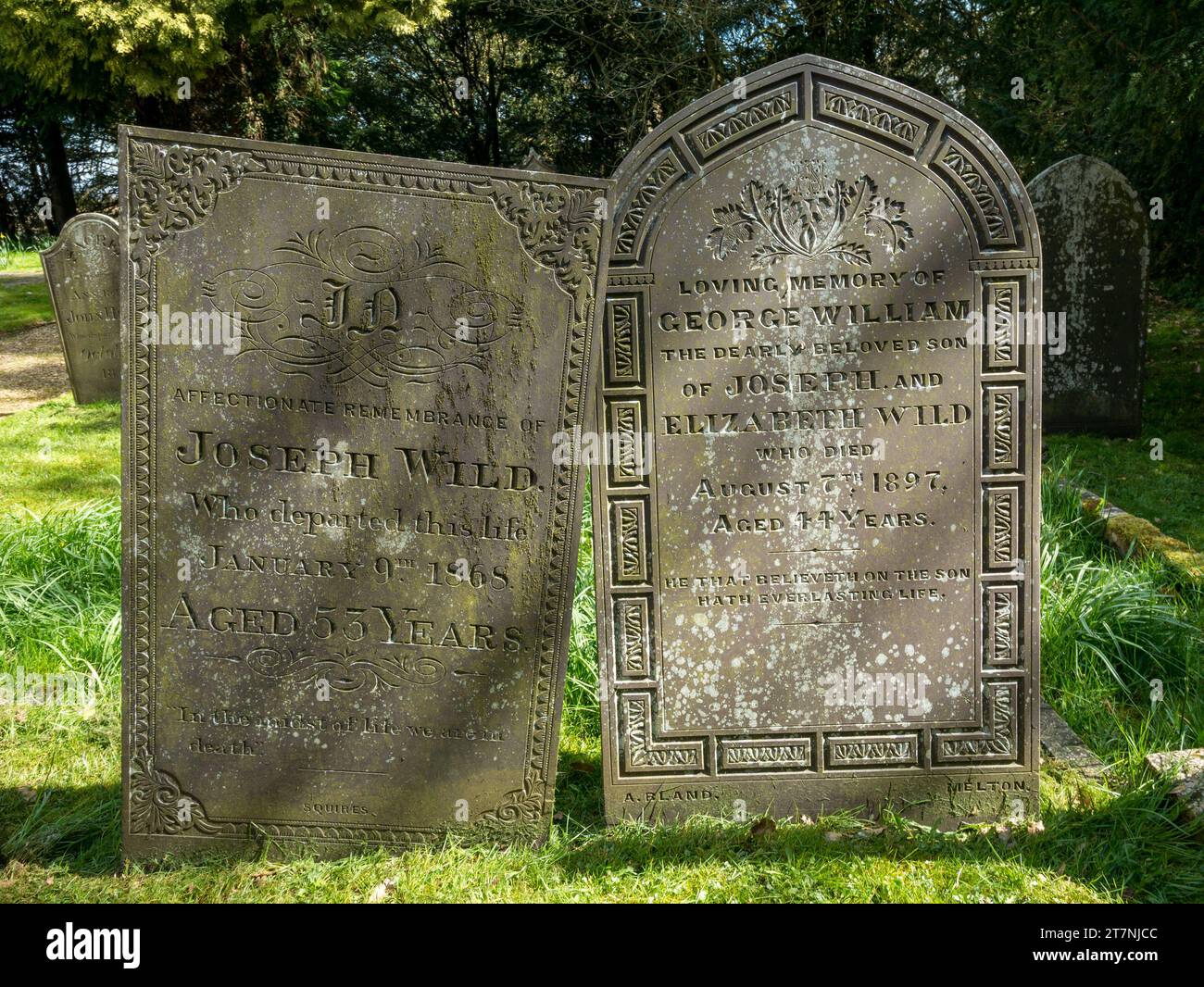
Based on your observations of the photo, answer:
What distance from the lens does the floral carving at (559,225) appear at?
10.8 ft

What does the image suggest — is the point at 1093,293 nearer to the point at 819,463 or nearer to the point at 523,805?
the point at 819,463

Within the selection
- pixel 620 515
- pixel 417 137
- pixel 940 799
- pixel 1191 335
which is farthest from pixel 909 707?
pixel 417 137

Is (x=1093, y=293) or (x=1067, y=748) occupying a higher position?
(x=1093, y=293)

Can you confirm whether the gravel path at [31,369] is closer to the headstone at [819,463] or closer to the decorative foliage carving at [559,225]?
the decorative foliage carving at [559,225]

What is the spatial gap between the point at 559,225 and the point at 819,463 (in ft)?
4.15

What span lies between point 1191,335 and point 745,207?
36.0 ft

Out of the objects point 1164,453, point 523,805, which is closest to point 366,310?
point 523,805

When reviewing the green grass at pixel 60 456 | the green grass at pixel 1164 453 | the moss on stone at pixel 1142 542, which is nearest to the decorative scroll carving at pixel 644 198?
the moss on stone at pixel 1142 542

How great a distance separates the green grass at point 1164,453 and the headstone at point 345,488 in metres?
4.51

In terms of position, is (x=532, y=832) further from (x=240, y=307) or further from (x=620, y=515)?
(x=240, y=307)

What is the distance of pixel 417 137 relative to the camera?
18812 mm

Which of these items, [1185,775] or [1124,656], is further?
[1124,656]

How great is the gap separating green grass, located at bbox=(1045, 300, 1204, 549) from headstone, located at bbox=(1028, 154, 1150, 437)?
0.28 meters

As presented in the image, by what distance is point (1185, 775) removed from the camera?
142 inches
